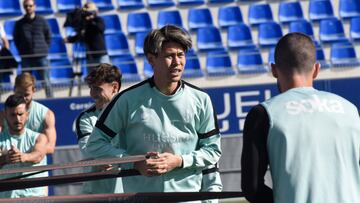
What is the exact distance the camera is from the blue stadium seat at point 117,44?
59.8 ft

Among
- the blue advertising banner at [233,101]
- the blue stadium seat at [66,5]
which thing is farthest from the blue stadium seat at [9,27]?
the blue advertising banner at [233,101]

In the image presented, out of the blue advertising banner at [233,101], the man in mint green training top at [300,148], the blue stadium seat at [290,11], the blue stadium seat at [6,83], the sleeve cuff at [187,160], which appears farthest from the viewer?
the blue stadium seat at [290,11]

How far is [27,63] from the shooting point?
A: 53.8 feet

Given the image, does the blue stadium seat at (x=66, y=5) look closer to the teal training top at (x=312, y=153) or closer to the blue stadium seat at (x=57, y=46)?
the blue stadium seat at (x=57, y=46)

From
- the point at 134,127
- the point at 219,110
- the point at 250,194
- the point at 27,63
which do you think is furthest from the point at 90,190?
the point at 27,63

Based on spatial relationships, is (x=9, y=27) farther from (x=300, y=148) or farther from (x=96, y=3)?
(x=300, y=148)

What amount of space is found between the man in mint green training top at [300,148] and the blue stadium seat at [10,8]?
15.2 meters

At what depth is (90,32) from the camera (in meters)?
16.3

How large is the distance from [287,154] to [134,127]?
1818 mm

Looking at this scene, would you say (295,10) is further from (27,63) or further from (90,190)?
(90,190)

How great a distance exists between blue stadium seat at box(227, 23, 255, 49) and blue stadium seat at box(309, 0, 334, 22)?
1533 millimetres

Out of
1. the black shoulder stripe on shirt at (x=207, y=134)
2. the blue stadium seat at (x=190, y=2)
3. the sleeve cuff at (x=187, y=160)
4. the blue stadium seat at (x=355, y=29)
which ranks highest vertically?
the blue stadium seat at (x=190, y=2)

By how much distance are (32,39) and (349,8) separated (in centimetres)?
666

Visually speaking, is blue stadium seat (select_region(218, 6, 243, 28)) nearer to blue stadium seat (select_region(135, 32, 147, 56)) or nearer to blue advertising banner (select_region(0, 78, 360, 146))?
blue stadium seat (select_region(135, 32, 147, 56))
